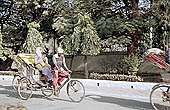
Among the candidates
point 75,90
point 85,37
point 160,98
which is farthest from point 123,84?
point 160,98

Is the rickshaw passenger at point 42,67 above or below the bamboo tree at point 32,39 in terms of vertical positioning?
below

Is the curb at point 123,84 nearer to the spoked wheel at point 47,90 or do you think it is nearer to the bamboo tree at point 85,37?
the bamboo tree at point 85,37

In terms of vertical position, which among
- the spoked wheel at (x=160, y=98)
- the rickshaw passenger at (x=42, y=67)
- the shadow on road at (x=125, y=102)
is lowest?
the shadow on road at (x=125, y=102)

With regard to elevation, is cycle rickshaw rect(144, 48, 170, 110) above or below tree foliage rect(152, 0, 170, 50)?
below

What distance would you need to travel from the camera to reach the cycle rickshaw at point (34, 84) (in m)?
8.42

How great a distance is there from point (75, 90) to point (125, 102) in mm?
1635

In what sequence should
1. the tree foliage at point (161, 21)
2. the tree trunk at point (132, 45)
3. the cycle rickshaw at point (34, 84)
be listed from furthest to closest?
the tree trunk at point (132, 45)
the tree foliage at point (161, 21)
the cycle rickshaw at point (34, 84)

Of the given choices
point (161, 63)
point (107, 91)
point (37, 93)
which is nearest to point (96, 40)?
point (107, 91)

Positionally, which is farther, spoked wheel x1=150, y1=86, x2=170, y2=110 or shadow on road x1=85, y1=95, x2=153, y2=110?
shadow on road x1=85, y1=95, x2=153, y2=110

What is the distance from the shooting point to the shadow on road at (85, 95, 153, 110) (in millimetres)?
7543

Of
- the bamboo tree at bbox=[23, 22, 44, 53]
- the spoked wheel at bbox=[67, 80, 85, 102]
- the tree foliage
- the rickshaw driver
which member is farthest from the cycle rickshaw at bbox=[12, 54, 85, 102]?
the bamboo tree at bbox=[23, 22, 44, 53]

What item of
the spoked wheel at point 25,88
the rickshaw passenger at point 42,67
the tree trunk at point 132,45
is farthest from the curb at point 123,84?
the spoked wheel at point 25,88

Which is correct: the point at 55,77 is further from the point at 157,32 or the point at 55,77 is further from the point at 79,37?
the point at 157,32

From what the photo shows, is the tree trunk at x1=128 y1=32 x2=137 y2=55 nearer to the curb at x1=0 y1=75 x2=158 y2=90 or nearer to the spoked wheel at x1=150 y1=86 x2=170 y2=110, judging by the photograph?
the curb at x1=0 y1=75 x2=158 y2=90
